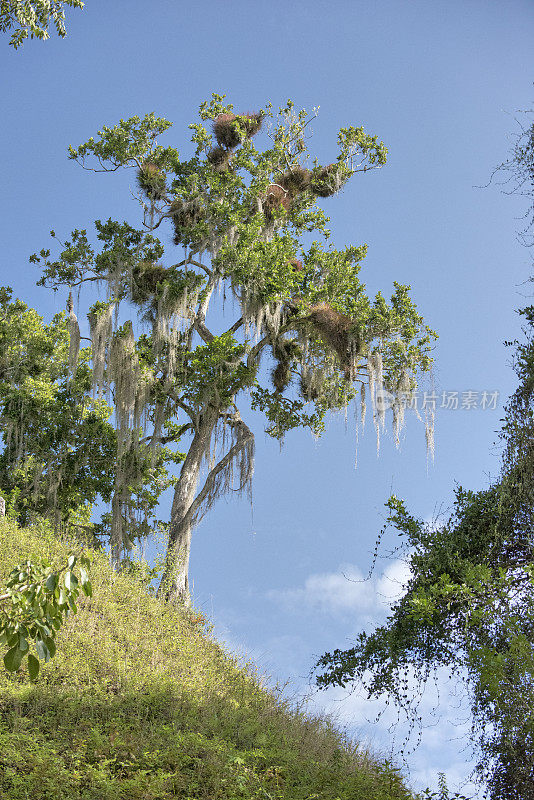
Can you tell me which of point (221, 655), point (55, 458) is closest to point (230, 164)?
point (55, 458)

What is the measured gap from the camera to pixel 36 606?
374cm

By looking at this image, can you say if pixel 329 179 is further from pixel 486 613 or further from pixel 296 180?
pixel 486 613

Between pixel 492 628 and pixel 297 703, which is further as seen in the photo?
pixel 297 703

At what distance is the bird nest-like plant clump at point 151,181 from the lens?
1416cm

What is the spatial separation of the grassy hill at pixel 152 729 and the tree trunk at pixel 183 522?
6.42ft

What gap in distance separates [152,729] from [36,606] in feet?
11.0

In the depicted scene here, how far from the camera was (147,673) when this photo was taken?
7535 millimetres

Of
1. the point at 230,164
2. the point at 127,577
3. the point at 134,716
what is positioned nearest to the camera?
the point at 134,716

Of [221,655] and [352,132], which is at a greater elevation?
[352,132]

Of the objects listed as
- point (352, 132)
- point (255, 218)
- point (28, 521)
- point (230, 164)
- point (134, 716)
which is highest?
point (352, 132)

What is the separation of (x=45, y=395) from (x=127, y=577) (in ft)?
21.5

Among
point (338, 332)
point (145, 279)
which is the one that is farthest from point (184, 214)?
point (338, 332)

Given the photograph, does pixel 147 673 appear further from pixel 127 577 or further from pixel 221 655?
pixel 127 577

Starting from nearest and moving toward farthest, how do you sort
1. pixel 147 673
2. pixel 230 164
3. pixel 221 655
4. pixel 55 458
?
pixel 147 673 < pixel 221 655 < pixel 230 164 < pixel 55 458
